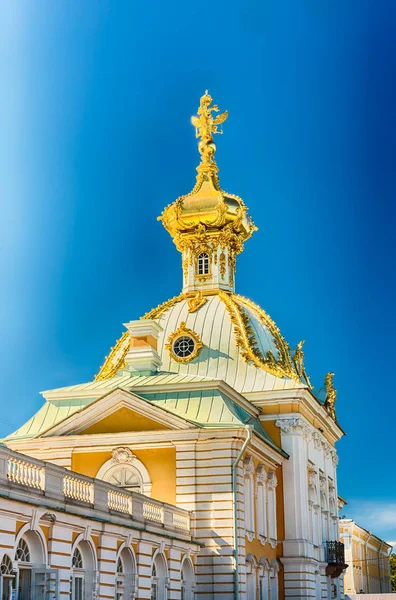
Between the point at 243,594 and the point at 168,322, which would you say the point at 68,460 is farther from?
the point at 168,322

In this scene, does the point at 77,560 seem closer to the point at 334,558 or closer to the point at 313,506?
the point at 313,506

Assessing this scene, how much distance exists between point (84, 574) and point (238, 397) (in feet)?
45.1

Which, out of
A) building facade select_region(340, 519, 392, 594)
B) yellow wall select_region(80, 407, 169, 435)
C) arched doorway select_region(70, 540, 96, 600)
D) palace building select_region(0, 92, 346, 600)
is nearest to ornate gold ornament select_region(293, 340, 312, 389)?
palace building select_region(0, 92, 346, 600)

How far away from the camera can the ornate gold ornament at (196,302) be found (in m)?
43.9

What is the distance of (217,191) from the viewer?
49562 mm

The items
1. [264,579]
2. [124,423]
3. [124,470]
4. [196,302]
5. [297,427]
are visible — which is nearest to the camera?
[124,470]

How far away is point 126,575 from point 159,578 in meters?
2.09

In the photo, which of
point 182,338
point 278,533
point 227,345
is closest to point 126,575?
point 278,533

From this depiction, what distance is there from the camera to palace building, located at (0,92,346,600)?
2256 cm

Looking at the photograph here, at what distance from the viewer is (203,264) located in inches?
1889

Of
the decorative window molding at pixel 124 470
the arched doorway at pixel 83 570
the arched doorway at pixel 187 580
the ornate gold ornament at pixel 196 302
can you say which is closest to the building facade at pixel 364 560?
the ornate gold ornament at pixel 196 302

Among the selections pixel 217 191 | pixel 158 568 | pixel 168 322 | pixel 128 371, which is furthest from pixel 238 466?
pixel 217 191

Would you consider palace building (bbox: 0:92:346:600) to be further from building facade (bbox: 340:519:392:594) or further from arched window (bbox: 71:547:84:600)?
building facade (bbox: 340:519:392:594)

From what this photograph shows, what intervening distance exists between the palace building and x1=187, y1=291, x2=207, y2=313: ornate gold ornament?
0.08 metres
